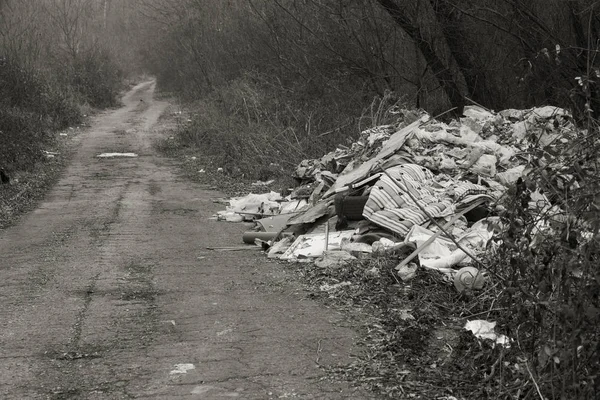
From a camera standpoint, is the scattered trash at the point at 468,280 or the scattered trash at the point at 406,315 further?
the scattered trash at the point at 468,280

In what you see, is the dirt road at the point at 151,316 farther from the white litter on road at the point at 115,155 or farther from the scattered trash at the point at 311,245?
the white litter on road at the point at 115,155

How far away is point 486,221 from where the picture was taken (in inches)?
215

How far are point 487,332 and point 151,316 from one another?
290 centimetres

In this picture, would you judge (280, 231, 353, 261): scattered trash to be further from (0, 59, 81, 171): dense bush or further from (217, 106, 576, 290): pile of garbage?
(0, 59, 81, 171): dense bush

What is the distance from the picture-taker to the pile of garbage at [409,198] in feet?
27.1

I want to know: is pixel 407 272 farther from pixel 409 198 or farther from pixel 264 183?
pixel 264 183

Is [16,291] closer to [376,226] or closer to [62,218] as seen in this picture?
[376,226]

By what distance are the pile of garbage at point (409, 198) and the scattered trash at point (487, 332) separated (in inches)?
53.4

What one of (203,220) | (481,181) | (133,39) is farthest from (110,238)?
(133,39)

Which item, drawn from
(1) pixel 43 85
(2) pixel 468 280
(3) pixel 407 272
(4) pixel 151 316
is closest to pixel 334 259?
(3) pixel 407 272

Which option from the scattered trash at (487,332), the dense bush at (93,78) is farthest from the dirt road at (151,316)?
the dense bush at (93,78)

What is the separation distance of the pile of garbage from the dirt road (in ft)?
2.42

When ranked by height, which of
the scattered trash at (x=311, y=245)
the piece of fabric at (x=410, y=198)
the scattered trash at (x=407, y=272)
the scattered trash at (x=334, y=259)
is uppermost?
the piece of fabric at (x=410, y=198)

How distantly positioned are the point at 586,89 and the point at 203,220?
8232 mm
